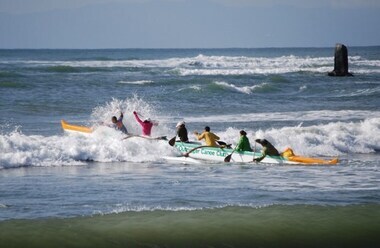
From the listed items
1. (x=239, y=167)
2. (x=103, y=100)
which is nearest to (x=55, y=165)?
(x=239, y=167)

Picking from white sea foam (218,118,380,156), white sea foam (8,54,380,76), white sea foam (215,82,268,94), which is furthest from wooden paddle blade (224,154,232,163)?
white sea foam (8,54,380,76)

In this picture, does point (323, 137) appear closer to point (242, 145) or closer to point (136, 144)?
point (242, 145)

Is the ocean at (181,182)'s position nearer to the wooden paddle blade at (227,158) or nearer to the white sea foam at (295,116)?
the white sea foam at (295,116)

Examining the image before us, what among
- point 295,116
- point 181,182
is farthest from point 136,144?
point 295,116

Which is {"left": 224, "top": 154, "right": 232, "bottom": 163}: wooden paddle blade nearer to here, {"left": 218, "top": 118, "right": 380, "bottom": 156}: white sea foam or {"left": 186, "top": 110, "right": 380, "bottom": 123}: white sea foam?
{"left": 218, "top": 118, "right": 380, "bottom": 156}: white sea foam

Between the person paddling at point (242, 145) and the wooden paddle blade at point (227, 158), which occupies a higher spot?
the person paddling at point (242, 145)

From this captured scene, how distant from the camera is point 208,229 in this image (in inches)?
456

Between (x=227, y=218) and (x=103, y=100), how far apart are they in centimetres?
2258

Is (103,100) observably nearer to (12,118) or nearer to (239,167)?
(12,118)

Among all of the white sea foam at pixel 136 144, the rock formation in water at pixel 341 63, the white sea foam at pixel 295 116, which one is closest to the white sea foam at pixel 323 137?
the white sea foam at pixel 136 144

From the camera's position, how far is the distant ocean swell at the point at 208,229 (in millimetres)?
11031

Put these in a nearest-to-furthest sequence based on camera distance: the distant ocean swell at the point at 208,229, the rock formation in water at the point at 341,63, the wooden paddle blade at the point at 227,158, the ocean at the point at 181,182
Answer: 1. the distant ocean swell at the point at 208,229
2. the ocean at the point at 181,182
3. the wooden paddle blade at the point at 227,158
4. the rock formation in water at the point at 341,63

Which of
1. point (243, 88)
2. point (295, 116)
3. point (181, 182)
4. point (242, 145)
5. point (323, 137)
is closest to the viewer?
point (181, 182)

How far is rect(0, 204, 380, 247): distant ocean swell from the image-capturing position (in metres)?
11.0
